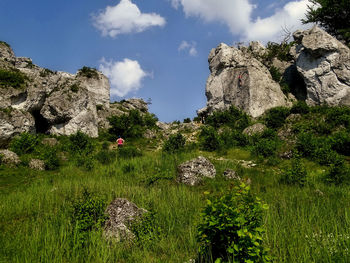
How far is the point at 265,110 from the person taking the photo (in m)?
32.1

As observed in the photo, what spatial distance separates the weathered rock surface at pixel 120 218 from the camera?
5520mm

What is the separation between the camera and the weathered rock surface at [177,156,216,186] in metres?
11.2

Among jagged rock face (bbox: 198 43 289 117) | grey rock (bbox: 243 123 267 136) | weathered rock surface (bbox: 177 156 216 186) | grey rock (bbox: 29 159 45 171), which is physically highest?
jagged rock face (bbox: 198 43 289 117)

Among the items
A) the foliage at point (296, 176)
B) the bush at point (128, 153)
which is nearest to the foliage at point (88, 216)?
the foliage at point (296, 176)

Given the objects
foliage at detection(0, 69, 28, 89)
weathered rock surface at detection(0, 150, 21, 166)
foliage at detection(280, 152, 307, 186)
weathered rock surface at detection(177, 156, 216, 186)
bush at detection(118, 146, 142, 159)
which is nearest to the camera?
foliage at detection(280, 152, 307, 186)

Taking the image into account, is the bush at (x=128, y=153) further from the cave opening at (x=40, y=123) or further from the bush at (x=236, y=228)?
the bush at (x=236, y=228)

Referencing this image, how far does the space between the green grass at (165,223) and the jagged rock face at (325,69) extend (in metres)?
21.8

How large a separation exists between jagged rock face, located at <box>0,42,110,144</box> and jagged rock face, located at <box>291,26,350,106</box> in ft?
93.1

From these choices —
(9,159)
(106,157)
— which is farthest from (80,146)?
(9,159)

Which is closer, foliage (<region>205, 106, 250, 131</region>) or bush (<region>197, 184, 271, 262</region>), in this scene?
bush (<region>197, 184, 271, 262</region>)

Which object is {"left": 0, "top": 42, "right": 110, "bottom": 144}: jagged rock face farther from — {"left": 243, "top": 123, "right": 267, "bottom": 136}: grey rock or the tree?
the tree

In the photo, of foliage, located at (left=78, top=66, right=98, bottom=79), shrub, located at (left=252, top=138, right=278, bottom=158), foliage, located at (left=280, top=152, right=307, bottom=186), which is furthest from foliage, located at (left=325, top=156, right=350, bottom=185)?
foliage, located at (left=78, top=66, right=98, bottom=79)

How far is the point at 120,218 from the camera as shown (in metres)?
6.06

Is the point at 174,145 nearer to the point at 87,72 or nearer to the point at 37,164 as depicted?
the point at 37,164
